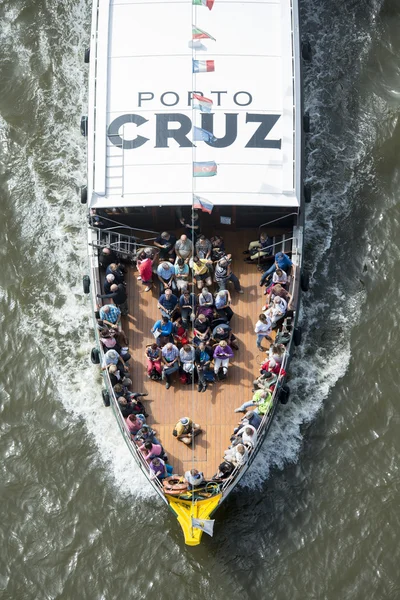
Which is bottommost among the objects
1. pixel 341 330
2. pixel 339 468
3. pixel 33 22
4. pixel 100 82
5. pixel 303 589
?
pixel 303 589

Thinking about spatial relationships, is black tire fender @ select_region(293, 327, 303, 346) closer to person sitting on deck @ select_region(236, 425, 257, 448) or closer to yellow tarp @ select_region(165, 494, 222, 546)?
person sitting on deck @ select_region(236, 425, 257, 448)

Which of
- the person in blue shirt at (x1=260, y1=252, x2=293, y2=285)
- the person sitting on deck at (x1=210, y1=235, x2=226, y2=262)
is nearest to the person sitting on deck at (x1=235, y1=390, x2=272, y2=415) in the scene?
the person in blue shirt at (x1=260, y1=252, x2=293, y2=285)

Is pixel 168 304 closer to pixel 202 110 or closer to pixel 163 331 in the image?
pixel 163 331

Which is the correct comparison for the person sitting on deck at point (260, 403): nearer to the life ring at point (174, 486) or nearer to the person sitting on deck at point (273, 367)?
the person sitting on deck at point (273, 367)

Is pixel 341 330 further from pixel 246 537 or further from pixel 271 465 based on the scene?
pixel 246 537

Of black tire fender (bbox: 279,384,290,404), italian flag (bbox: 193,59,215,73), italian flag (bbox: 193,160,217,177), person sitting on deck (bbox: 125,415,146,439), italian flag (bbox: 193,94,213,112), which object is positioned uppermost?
italian flag (bbox: 193,59,215,73)

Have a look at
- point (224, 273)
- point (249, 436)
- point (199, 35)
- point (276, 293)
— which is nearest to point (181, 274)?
point (224, 273)

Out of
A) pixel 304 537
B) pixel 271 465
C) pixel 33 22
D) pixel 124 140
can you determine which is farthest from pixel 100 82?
pixel 304 537
